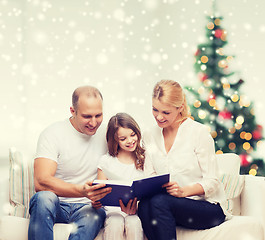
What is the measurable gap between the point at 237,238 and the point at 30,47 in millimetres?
2779

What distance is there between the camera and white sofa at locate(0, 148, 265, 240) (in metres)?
1.96

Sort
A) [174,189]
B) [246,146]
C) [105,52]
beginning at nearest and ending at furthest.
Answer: [174,189] → [246,146] → [105,52]

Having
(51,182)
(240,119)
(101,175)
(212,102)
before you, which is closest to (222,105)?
(212,102)

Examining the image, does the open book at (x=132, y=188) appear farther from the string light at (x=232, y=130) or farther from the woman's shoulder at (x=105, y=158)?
the string light at (x=232, y=130)

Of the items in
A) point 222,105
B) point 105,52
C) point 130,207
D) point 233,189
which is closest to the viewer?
point 130,207

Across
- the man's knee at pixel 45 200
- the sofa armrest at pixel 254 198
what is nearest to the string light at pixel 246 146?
the sofa armrest at pixel 254 198

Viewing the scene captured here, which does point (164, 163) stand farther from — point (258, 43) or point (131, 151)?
point (258, 43)

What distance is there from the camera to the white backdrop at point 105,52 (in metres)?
3.82

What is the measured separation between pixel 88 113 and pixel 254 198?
1.04m

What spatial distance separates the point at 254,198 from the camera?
2.31 metres

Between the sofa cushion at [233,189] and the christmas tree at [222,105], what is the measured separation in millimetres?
1034

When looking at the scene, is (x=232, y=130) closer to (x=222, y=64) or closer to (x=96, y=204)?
(x=222, y=64)

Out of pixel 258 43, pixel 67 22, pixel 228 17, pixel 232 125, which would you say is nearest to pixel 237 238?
pixel 232 125

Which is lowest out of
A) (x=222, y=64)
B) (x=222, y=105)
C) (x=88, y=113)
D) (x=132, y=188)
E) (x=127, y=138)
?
(x=132, y=188)
